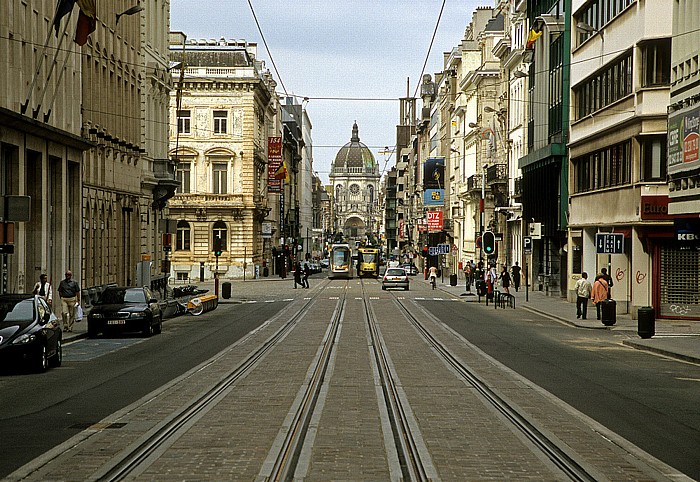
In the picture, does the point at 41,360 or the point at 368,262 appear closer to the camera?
the point at 41,360

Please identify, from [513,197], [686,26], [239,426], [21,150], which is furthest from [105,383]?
[513,197]

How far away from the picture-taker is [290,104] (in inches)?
6772

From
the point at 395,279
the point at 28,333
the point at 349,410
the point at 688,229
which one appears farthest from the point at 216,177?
the point at 349,410

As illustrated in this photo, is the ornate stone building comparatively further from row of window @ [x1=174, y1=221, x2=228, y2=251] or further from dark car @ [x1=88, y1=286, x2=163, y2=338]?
dark car @ [x1=88, y1=286, x2=163, y2=338]

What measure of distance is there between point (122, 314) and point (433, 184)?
76932 mm

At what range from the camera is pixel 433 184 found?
104875mm

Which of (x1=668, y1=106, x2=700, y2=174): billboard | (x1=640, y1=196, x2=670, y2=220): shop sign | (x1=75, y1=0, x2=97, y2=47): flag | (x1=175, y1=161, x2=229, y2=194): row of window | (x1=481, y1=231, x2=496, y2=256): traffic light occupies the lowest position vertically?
(x1=481, y1=231, x2=496, y2=256): traffic light

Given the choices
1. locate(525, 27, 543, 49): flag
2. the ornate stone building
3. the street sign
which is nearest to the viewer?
the street sign

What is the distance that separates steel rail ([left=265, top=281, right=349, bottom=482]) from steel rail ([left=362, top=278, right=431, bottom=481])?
104 centimetres

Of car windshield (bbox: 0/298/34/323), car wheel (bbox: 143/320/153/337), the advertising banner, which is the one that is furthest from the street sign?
the advertising banner

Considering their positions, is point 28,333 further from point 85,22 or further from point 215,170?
point 215,170

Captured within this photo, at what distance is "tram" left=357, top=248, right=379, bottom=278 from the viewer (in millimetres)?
101938

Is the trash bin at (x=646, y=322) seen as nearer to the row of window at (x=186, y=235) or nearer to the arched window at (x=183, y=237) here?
the row of window at (x=186, y=235)

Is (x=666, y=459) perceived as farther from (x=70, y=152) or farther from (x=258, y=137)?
(x=258, y=137)
